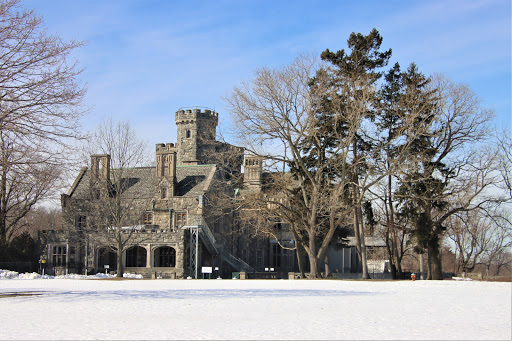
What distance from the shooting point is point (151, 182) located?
190 feet

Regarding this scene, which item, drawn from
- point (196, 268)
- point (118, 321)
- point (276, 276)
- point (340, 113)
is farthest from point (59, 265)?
A: point (118, 321)

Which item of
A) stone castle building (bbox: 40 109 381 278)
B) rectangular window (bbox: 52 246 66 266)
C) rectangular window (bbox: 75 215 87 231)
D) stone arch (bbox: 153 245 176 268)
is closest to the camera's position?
stone castle building (bbox: 40 109 381 278)

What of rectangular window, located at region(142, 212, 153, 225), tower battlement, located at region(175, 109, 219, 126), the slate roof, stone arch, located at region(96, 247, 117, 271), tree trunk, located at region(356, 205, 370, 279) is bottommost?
stone arch, located at region(96, 247, 117, 271)

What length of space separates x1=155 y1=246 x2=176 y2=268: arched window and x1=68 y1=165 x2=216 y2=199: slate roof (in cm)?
511

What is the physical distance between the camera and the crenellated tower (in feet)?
238

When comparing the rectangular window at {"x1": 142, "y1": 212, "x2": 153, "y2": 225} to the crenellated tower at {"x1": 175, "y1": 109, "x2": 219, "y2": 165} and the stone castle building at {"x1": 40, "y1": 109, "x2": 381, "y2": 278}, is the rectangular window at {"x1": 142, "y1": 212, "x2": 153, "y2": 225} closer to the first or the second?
the stone castle building at {"x1": 40, "y1": 109, "x2": 381, "y2": 278}

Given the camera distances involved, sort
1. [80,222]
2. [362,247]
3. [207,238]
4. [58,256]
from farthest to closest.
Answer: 1. [80,222]
2. [58,256]
3. [207,238]
4. [362,247]

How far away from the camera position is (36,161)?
18.4m

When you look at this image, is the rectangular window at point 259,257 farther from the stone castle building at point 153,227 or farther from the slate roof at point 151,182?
the slate roof at point 151,182

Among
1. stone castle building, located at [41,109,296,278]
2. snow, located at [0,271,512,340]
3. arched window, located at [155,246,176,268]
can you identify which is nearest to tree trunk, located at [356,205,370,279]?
stone castle building, located at [41,109,296,278]

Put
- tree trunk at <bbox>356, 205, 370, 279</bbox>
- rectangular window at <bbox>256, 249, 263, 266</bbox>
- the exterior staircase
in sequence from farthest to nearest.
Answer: rectangular window at <bbox>256, 249, 263, 266</bbox>
the exterior staircase
tree trunk at <bbox>356, 205, 370, 279</bbox>

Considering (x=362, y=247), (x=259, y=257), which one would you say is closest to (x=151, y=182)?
(x=259, y=257)

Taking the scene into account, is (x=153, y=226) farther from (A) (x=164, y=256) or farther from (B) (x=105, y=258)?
(B) (x=105, y=258)

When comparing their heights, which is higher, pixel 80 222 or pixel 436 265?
pixel 80 222
